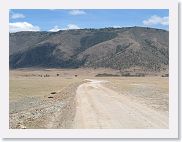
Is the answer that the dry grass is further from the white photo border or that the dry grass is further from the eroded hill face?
the eroded hill face

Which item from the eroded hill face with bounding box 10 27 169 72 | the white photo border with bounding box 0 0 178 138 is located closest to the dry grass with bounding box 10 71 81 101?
the white photo border with bounding box 0 0 178 138
